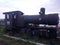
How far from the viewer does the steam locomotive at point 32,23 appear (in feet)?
58.6

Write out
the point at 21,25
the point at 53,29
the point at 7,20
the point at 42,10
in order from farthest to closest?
the point at 7,20 → the point at 21,25 → the point at 42,10 → the point at 53,29

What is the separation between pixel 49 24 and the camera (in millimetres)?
18609

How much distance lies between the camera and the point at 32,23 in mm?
19734

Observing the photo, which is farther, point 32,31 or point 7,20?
point 7,20

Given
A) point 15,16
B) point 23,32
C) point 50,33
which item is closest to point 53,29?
point 50,33

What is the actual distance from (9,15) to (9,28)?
5.23 feet

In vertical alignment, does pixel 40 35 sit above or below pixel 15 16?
below

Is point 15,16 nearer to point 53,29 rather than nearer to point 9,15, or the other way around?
point 9,15

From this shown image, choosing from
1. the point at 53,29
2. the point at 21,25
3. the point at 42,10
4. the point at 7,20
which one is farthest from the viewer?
the point at 7,20

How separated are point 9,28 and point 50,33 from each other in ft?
18.8

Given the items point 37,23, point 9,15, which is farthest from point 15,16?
point 37,23

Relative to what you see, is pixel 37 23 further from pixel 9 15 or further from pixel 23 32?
pixel 9 15

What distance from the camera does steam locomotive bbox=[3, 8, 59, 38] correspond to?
703 inches

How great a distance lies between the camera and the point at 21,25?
68.1 feet
